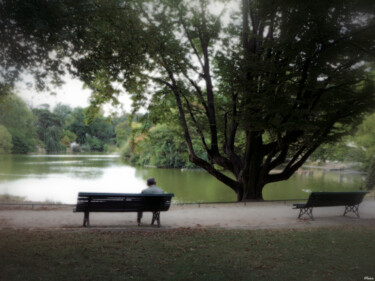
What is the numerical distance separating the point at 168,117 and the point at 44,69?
8.44 meters

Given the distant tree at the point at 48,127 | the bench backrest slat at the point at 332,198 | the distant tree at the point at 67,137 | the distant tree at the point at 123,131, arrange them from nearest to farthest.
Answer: the bench backrest slat at the point at 332,198 → the distant tree at the point at 123,131 → the distant tree at the point at 48,127 → the distant tree at the point at 67,137

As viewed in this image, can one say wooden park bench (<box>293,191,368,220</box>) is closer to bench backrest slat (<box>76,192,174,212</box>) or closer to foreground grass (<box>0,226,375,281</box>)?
foreground grass (<box>0,226,375,281</box>)

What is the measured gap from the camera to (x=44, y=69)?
599 centimetres

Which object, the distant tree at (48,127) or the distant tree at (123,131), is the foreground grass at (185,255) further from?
the distant tree at (48,127)

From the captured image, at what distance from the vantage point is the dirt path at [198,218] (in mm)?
6424

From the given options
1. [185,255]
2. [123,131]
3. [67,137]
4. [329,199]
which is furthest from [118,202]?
[67,137]

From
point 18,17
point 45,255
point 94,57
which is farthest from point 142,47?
point 45,255

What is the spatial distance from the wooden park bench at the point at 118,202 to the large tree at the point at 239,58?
2332 mm

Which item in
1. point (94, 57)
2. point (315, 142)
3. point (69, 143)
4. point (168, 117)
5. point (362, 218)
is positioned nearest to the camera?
point (94, 57)

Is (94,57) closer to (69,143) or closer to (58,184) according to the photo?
(58,184)

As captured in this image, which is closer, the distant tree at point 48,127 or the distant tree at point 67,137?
the distant tree at point 48,127

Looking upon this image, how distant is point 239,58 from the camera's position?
10.3 m

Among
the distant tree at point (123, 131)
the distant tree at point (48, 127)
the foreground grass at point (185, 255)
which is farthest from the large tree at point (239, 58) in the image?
the distant tree at point (48, 127)

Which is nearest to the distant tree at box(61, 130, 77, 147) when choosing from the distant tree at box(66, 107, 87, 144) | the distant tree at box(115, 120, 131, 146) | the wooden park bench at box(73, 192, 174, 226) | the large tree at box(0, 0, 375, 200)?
the distant tree at box(66, 107, 87, 144)
